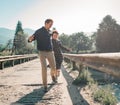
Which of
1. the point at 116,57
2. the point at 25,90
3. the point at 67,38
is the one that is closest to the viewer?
the point at 116,57

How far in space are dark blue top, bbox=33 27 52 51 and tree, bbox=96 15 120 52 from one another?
3581 inches

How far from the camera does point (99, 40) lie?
348 ft

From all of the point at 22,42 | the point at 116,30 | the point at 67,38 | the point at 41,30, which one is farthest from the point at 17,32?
the point at 41,30

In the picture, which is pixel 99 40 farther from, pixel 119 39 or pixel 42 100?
pixel 42 100

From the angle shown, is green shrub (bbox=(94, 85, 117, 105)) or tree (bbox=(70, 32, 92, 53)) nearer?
green shrub (bbox=(94, 85, 117, 105))

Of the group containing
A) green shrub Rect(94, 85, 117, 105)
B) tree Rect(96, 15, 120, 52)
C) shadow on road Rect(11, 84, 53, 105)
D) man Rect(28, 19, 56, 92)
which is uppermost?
tree Rect(96, 15, 120, 52)

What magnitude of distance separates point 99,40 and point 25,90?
97929 millimetres

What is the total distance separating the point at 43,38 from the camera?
31.1 ft

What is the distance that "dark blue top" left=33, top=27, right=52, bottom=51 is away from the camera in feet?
31.0

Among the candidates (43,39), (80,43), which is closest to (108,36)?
(80,43)

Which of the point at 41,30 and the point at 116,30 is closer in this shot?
the point at 41,30

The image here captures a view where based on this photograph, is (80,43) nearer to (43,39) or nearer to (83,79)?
(83,79)

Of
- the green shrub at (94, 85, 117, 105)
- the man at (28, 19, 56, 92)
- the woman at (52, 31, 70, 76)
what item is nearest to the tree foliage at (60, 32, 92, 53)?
the woman at (52, 31, 70, 76)

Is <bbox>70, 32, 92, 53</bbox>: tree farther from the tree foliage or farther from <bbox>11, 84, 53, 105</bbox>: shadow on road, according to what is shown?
<bbox>11, 84, 53, 105</bbox>: shadow on road
